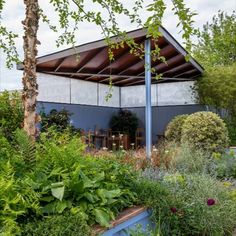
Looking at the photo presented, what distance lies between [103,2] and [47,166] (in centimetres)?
209

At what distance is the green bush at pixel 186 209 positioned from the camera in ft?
11.6

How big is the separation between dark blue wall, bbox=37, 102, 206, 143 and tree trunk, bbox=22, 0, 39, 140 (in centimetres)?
924

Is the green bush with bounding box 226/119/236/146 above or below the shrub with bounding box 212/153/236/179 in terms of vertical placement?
above

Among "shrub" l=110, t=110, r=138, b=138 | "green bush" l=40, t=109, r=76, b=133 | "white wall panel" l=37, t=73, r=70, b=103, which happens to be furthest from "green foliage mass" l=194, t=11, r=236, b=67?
"green bush" l=40, t=109, r=76, b=133

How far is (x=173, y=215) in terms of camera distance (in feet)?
11.7

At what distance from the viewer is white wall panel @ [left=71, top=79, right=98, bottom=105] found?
13.5 meters

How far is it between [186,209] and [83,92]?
1069cm

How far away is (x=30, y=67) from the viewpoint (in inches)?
137

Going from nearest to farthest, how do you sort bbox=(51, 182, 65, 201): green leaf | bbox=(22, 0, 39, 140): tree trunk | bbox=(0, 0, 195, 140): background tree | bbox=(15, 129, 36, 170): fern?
bbox=(51, 182, 65, 201): green leaf < bbox=(0, 0, 195, 140): background tree < bbox=(15, 129, 36, 170): fern < bbox=(22, 0, 39, 140): tree trunk

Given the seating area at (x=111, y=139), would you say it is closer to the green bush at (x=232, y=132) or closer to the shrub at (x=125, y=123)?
the shrub at (x=125, y=123)

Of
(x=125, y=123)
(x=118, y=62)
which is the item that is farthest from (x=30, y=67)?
(x=125, y=123)

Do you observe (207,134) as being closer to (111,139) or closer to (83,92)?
(111,139)

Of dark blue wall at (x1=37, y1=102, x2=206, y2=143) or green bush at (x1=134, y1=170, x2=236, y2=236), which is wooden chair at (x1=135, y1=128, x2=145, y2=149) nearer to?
dark blue wall at (x1=37, y1=102, x2=206, y2=143)

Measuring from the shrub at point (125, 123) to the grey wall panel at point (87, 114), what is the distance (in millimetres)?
325
